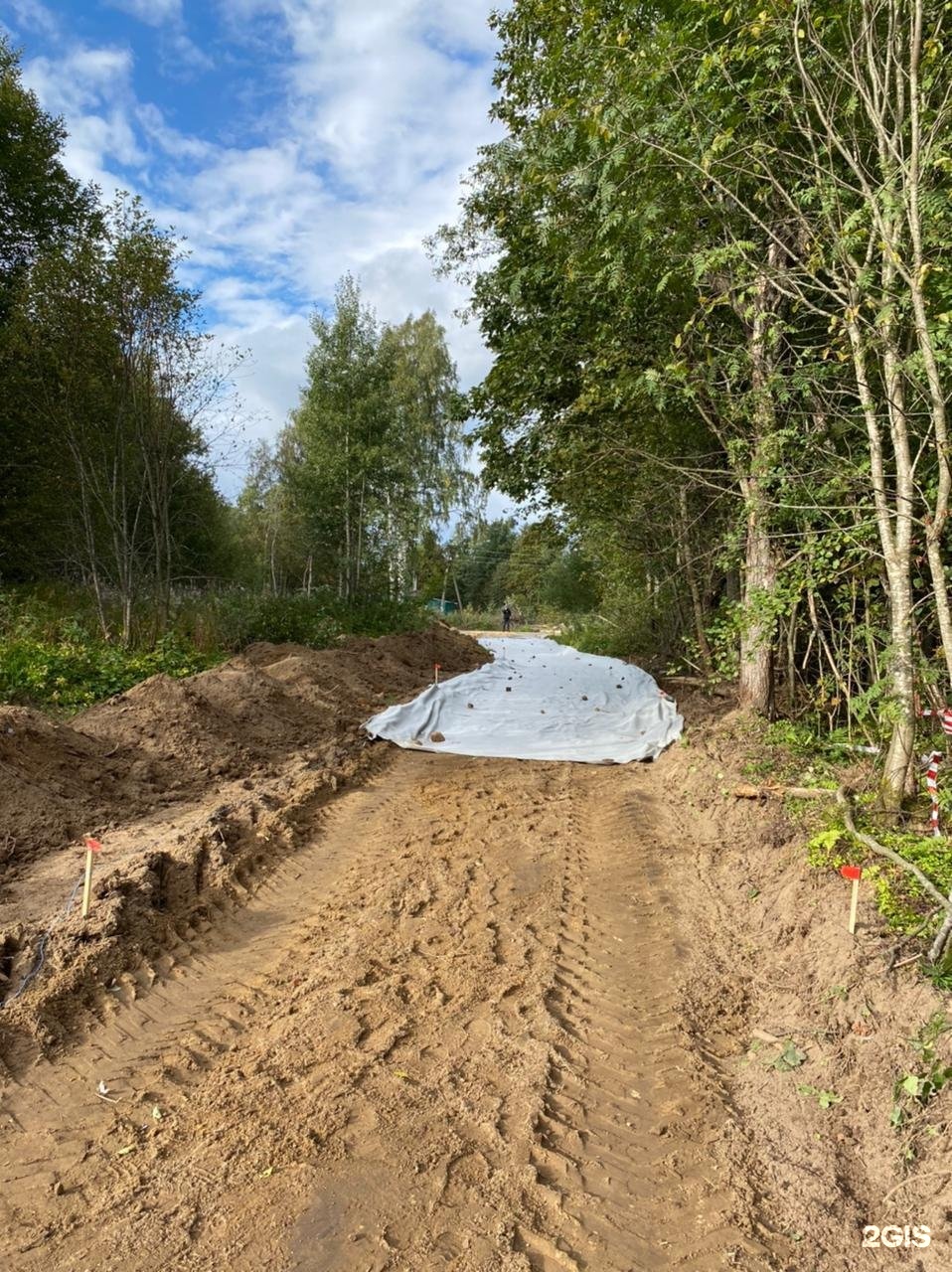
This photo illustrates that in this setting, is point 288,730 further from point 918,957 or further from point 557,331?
point 918,957

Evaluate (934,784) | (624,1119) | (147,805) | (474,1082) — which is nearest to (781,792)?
(934,784)

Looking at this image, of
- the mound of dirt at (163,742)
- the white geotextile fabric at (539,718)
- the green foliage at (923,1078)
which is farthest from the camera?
the white geotextile fabric at (539,718)

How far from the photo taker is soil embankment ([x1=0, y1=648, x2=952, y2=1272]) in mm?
1731

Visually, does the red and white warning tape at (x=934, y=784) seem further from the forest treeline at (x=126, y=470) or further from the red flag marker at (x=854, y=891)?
the forest treeline at (x=126, y=470)

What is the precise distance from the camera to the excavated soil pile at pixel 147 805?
2.76m

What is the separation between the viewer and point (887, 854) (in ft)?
9.45

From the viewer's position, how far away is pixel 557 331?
23.7 feet

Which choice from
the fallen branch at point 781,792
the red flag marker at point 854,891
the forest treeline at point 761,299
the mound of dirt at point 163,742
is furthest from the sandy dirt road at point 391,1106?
the forest treeline at point 761,299

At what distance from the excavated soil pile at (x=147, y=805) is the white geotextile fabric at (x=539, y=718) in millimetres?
791

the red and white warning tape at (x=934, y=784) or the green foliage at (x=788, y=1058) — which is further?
the red and white warning tape at (x=934, y=784)

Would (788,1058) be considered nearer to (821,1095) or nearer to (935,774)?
(821,1095)

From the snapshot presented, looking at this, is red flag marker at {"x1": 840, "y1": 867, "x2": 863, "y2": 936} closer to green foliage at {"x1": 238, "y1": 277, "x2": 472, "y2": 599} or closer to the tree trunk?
the tree trunk

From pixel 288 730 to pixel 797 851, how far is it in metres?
4.81

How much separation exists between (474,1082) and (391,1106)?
0.29m
